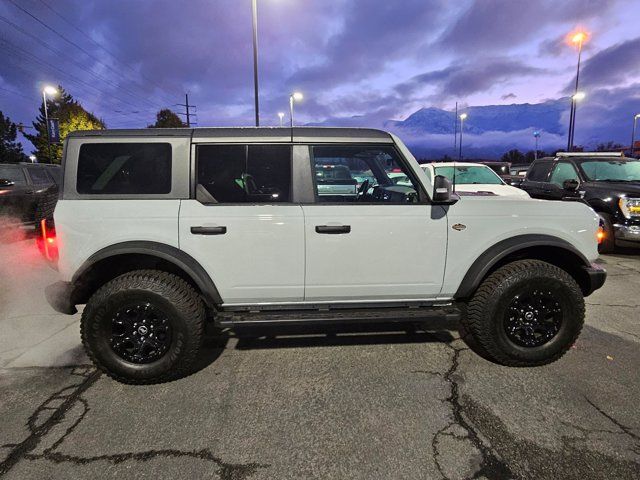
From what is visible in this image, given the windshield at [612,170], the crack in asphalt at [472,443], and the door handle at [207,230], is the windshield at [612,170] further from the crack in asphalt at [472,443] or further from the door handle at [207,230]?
the door handle at [207,230]

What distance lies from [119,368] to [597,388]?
360cm

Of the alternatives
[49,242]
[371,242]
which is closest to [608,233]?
[371,242]

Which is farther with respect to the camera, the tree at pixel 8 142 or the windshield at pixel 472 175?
the tree at pixel 8 142

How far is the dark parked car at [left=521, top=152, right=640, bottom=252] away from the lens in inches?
288

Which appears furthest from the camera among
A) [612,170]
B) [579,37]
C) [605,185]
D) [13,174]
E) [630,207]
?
[579,37]

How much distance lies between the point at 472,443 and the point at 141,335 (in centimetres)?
244

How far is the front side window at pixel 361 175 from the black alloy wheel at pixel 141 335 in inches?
61.8

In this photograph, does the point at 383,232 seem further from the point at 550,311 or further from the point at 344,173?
the point at 550,311

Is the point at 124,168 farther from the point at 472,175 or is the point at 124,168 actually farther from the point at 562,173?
the point at 562,173

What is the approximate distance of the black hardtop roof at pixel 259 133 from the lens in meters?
3.26

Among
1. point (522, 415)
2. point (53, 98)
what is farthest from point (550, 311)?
point (53, 98)

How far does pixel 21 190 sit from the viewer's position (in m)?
9.56

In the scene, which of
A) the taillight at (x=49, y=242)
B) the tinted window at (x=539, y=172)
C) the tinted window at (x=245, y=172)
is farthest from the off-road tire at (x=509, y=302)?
the tinted window at (x=539, y=172)

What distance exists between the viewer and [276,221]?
3.16 metres
